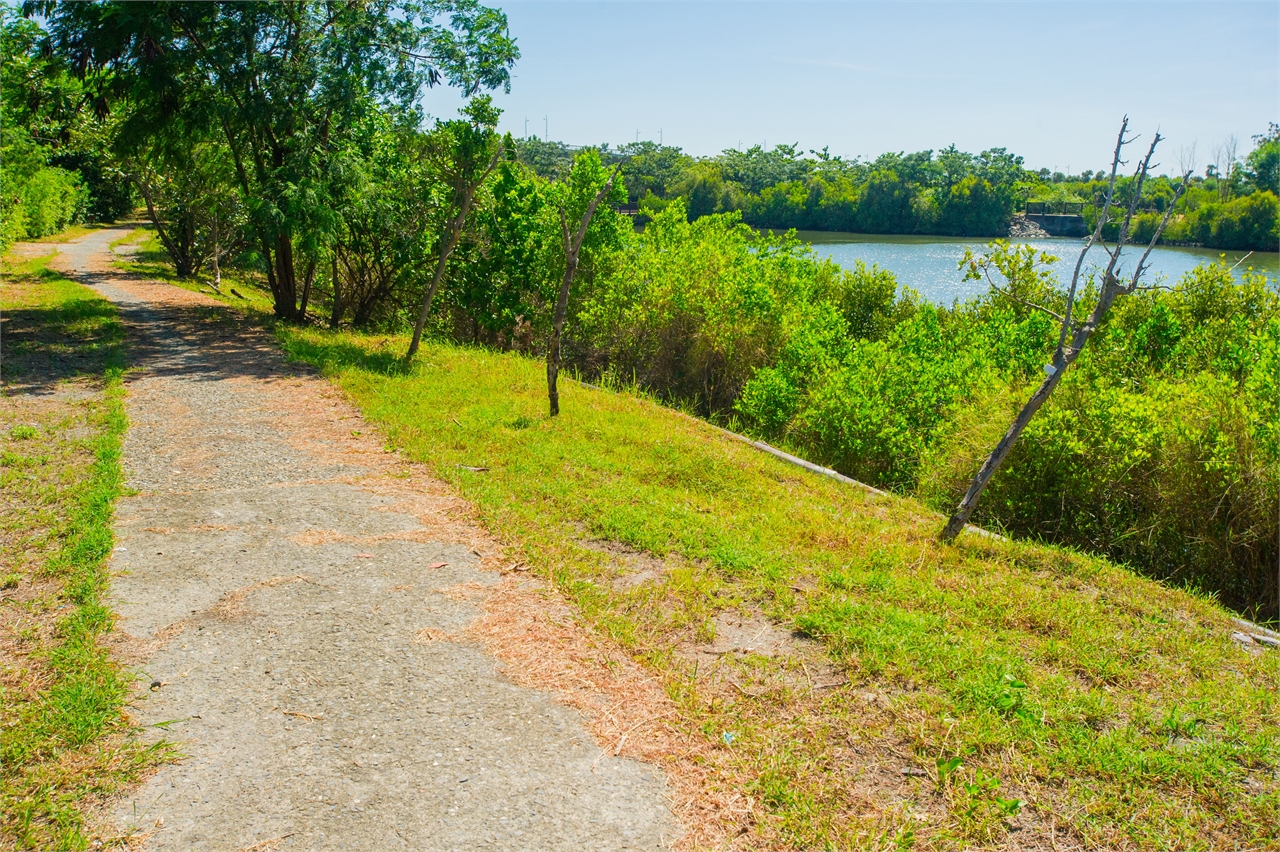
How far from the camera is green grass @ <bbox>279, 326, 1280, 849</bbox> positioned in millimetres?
3395

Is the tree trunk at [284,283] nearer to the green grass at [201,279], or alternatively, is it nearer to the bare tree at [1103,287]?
the green grass at [201,279]

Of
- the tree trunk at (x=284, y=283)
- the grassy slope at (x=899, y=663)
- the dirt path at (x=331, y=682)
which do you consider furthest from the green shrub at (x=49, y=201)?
the grassy slope at (x=899, y=663)

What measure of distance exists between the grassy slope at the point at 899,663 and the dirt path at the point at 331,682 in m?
0.58

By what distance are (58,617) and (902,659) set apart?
14.6 ft

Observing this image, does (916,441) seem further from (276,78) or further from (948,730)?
(276,78)

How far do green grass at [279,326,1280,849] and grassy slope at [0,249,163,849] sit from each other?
2357 millimetres

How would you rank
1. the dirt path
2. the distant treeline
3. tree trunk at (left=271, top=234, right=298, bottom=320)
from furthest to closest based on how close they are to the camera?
1. the distant treeline
2. tree trunk at (left=271, top=234, right=298, bottom=320)
3. the dirt path

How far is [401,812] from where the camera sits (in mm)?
3207

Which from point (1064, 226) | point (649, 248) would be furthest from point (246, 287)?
point (1064, 226)

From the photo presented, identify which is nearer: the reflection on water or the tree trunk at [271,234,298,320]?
the tree trunk at [271,234,298,320]

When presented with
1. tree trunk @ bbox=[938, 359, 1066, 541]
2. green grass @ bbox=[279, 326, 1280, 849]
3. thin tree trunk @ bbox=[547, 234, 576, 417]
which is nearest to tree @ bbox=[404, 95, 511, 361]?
thin tree trunk @ bbox=[547, 234, 576, 417]

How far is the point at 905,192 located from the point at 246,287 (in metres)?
58.3

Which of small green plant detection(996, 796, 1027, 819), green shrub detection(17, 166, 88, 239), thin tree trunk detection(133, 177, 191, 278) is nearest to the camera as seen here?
small green plant detection(996, 796, 1027, 819)

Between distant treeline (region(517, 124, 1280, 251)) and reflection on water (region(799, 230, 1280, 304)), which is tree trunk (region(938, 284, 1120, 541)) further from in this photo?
distant treeline (region(517, 124, 1280, 251))
